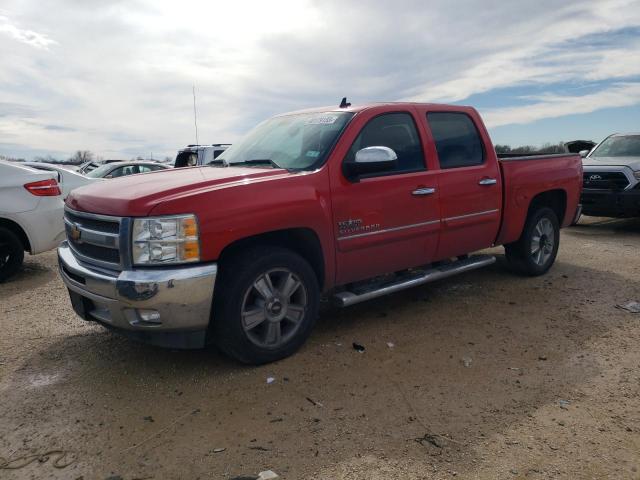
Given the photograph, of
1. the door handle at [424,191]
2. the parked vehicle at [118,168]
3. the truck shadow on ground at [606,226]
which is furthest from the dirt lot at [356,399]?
the parked vehicle at [118,168]

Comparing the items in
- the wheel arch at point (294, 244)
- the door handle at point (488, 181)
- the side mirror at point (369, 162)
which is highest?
the side mirror at point (369, 162)

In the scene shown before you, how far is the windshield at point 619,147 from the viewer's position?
31.7ft

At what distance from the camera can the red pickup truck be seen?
10.3 feet

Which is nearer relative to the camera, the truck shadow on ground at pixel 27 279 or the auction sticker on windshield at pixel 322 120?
the auction sticker on windshield at pixel 322 120

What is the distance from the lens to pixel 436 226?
178 inches

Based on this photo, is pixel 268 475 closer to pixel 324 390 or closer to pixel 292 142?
pixel 324 390

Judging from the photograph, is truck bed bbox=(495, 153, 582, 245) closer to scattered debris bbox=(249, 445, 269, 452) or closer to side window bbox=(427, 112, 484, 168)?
side window bbox=(427, 112, 484, 168)

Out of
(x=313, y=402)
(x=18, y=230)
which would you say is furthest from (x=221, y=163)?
(x=18, y=230)

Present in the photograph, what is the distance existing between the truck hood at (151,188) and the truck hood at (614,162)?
7.66m

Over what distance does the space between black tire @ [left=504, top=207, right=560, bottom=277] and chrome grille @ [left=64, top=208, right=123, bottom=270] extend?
4355mm

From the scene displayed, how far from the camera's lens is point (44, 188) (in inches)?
241

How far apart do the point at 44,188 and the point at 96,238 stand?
3.41m

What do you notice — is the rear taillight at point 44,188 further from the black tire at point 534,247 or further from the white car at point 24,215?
the black tire at point 534,247

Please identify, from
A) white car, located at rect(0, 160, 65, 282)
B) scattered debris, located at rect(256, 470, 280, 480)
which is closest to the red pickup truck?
scattered debris, located at rect(256, 470, 280, 480)
